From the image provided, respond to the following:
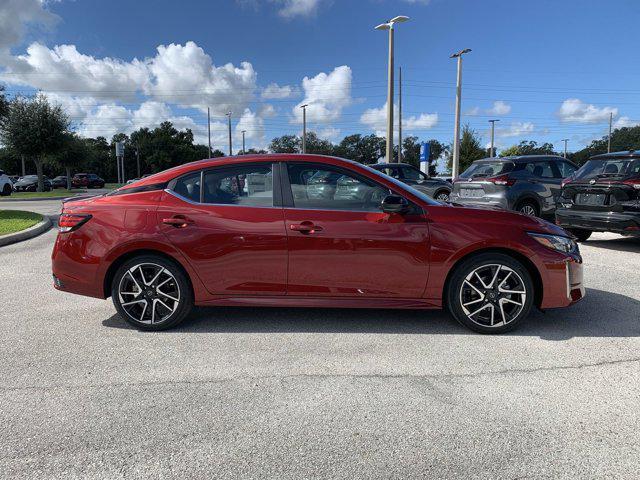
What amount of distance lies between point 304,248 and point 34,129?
3227 cm

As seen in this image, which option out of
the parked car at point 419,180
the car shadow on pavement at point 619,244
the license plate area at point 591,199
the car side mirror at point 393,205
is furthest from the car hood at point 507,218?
the parked car at point 419,180

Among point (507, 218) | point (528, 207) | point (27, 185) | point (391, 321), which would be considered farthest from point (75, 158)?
point (507, 218)

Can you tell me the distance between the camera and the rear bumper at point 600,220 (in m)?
7.50

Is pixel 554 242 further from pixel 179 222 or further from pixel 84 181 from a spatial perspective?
pixel 84 181

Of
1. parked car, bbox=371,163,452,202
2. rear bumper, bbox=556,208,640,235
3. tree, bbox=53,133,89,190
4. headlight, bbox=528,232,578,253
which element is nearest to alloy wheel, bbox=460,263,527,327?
headlight, bbox=528,232,578,253

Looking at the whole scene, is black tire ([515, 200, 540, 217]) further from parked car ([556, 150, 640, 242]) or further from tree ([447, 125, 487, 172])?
tree ([447, 125, 487, 172])

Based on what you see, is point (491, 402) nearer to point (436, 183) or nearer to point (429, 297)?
point (429, 297)

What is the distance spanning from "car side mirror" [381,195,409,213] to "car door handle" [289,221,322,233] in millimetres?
585

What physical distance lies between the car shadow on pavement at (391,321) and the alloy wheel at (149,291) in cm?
26

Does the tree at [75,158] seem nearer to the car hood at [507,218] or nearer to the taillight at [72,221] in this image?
the taillight at [72,221]

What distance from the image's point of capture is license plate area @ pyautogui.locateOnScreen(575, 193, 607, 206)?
7.98 meters

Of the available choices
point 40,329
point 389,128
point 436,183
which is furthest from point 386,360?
point 389,128

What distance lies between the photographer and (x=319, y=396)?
9.69ft

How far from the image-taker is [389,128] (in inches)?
803
